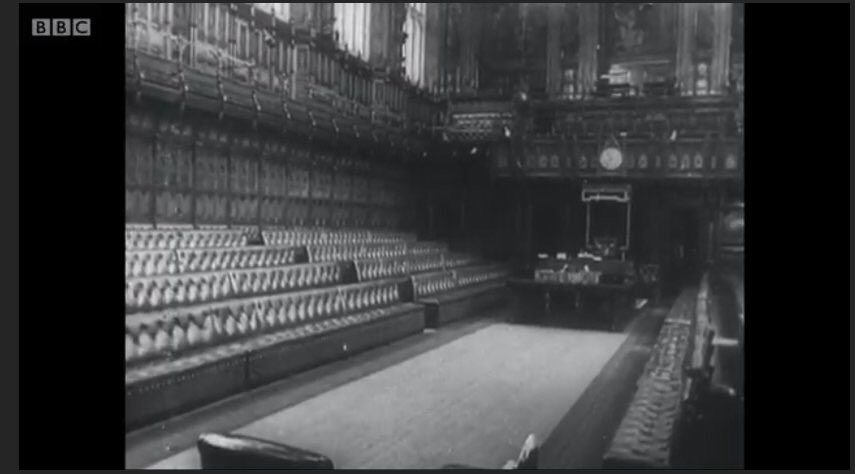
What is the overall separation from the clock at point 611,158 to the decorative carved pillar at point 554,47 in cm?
527

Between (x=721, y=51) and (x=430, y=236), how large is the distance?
7.63 metres

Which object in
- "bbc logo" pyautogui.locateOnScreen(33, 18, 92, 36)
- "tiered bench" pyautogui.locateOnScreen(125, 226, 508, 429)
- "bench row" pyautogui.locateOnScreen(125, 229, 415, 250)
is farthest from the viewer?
"bench row" pyautogui.locateOnScreen(125, 229, 415, 250)

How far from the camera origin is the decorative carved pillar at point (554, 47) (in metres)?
16.6

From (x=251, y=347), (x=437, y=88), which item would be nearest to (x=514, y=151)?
(x=437, y=88)

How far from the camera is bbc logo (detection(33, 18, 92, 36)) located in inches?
131

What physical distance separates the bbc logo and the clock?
30.3ft

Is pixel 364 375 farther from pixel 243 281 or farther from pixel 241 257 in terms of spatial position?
pixel 241 257

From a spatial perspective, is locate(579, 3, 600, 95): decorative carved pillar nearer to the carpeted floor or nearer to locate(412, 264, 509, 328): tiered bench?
locate(412, 264, 509, 328): tiered bench

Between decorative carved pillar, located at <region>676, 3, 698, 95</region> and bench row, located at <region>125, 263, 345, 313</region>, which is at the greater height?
decorative carved pillar, located at <region>676, 3, 698, 95</region>

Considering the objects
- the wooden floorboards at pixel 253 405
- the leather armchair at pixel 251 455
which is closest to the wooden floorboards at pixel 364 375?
the wooden floorboards at pixel 253 405

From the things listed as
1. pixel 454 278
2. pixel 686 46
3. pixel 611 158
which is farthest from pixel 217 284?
pixel 686 46

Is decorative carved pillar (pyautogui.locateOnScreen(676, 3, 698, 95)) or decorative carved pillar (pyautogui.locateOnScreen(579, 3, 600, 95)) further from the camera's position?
decorative carved pillar (pyautogui.locateOnScreen(579, 3, 600, 95))

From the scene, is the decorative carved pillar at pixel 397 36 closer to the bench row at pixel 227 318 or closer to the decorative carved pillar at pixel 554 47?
the decorative carved pillar at pixel 554 47

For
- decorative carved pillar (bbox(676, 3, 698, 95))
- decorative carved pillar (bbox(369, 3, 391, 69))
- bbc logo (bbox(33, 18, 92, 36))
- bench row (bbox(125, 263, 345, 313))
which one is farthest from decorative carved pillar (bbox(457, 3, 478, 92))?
bbc logo (bbox(33, 18, 92, 36))
